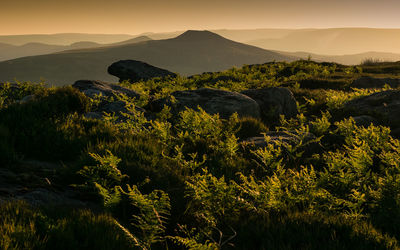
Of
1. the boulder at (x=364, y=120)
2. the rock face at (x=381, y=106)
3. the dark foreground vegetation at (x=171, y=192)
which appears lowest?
the dark foreground vegetation at (x=171, y=192)

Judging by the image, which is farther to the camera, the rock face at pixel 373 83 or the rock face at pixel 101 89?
the rock face at pixel 373 83

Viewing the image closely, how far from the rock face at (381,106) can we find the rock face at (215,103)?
11.1ft

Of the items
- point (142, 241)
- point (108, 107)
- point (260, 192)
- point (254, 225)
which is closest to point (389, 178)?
point (260, 192)

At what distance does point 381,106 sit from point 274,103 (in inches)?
132

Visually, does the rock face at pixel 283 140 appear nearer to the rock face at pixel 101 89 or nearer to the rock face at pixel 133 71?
the rock face at pixel 101 89

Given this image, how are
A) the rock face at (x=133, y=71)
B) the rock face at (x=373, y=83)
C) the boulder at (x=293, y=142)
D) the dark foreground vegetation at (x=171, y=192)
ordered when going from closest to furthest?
the dark foreground vegetation at (x=171, y=192) < the boulder at (x=293, y=142) < the rock face at (x=373, y=83) < the rock face at (x=133, y=71)

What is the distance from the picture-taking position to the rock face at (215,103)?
28.1 ft

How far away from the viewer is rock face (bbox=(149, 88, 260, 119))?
8570mm

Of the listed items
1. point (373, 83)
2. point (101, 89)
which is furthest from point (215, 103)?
point (373, 83)

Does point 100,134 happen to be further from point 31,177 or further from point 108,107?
point 108,107

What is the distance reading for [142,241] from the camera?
2689 mm

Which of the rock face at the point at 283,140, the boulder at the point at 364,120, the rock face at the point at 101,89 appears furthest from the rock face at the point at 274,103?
the rock face at the point at 101,89

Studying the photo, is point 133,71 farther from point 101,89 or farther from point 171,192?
point 171,192

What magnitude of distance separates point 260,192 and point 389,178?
184cm
